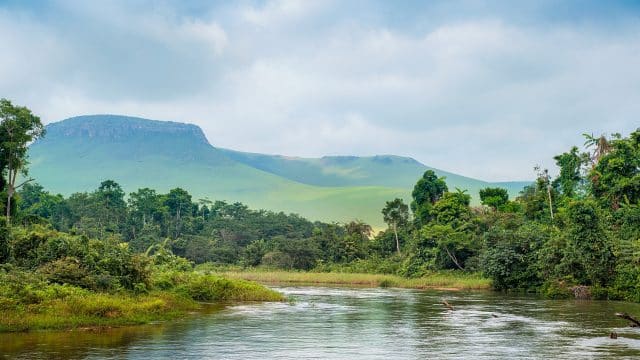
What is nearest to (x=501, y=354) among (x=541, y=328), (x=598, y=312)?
(x=541, y=328)

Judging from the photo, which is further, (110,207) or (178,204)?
(178,204)

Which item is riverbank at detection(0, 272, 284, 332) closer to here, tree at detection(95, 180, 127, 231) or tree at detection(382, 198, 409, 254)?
tree at detection(382, 198, 409, 254)

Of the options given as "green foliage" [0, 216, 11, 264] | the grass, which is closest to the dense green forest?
"green foliage" [0, 216, 11, 264]

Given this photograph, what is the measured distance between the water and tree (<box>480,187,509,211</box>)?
144 ft

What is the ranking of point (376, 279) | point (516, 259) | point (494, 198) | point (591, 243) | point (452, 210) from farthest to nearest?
point (494, 198) → point (452, 210) → point (376, 279) → point (516, 259) → point (591, 243)

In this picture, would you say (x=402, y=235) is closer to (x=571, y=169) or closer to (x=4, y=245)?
(x=571, y=169)

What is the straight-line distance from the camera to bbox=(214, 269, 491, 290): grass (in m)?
59.8

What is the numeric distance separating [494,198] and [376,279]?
2258 cm

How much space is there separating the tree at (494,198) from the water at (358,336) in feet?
144

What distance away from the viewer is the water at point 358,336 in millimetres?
21656

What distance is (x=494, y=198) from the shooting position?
82688 millimetres

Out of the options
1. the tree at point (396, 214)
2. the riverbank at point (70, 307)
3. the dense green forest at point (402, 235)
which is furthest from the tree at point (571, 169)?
the riverbank at point (70, 307)

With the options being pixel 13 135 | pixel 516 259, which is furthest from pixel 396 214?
pixel 13 135

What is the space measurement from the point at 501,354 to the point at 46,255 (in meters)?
20.2
